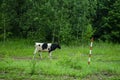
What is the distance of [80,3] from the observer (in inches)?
1161

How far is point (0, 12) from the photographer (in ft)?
97.0

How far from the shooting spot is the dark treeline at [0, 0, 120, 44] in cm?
2856

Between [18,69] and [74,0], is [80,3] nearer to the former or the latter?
[74,0]

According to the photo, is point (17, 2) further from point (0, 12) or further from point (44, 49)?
point (44, 49)

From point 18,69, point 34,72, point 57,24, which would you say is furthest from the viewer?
point 57,24

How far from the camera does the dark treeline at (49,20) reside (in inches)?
1125

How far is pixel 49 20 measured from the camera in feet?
93.8

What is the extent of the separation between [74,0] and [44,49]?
10.5m

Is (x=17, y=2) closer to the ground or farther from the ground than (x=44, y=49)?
farther from the ground

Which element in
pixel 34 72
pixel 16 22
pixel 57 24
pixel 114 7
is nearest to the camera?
pixel 34 72

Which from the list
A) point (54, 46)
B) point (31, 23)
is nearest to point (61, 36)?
point (31, 23)

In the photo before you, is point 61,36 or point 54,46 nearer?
point 54,46

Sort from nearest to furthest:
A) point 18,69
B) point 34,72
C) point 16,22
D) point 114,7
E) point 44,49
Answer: point 34,72
point 18,69
point 44,49
point 16,22
point 114,7

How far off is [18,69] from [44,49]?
8.16 meters
